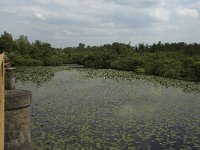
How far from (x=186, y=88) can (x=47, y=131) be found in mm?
16691

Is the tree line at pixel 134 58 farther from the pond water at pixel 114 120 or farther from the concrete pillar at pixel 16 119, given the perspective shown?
the concrete pillar at pixel 16 119

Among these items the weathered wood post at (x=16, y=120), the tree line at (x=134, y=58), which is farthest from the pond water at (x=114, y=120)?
the tree line at (x=134, y=58)

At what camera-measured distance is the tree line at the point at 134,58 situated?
3634cm

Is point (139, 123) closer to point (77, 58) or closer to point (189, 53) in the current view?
point (189, 53)

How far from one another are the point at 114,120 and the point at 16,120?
7.06 meters

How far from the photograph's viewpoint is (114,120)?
14.6 metres

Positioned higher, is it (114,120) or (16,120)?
(16,120)

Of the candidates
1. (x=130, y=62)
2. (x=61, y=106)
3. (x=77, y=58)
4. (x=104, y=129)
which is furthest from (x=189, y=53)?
(x=104, y=129)

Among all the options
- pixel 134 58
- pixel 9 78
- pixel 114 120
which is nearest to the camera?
pixel 9 78

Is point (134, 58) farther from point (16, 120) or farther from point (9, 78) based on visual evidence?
point (16, 120)

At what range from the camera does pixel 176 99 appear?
2075 cm

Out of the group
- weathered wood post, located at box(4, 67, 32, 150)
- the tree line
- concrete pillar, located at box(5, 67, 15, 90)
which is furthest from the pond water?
the tree line

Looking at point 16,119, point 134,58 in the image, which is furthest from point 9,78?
point 134,58

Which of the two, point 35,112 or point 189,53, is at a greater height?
point 189,53
